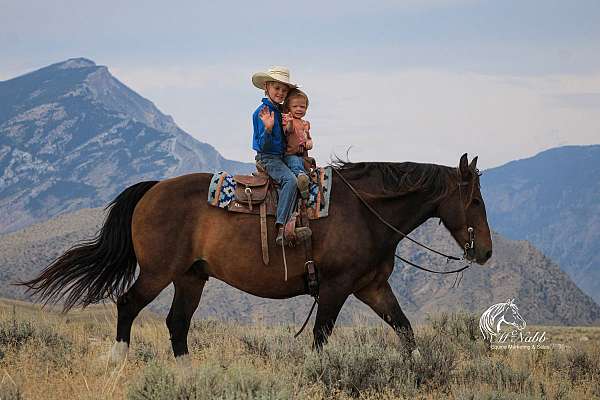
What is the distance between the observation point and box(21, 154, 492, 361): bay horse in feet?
26.8

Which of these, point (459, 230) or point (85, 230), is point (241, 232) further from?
point (85, 230)

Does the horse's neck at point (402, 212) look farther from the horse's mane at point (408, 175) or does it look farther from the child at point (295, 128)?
the child at point (295, 128)

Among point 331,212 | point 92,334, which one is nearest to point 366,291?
point 331,212

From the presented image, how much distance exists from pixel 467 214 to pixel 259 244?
7.53 ft

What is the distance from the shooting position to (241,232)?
27.3ft

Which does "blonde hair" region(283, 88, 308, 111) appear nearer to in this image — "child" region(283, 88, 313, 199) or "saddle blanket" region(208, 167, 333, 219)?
"child" region(283, 88, 313, 199)

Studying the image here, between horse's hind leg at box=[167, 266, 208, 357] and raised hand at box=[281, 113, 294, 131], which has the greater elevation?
raised hand at box=[281, 113, 294, 131]

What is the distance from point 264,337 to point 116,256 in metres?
2.17

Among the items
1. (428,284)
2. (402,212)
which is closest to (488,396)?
(402,212)

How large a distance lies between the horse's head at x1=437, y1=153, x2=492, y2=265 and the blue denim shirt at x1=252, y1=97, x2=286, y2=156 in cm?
188

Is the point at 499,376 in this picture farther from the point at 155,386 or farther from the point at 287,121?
the point at 155,386

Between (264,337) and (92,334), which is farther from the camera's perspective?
(92,334)

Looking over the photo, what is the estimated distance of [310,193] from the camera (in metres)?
8.27

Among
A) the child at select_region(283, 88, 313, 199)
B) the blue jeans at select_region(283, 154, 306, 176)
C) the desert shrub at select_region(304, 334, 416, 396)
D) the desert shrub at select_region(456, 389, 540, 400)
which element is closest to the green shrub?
the desert shrub at select_region(304, 334, 416, 396)
